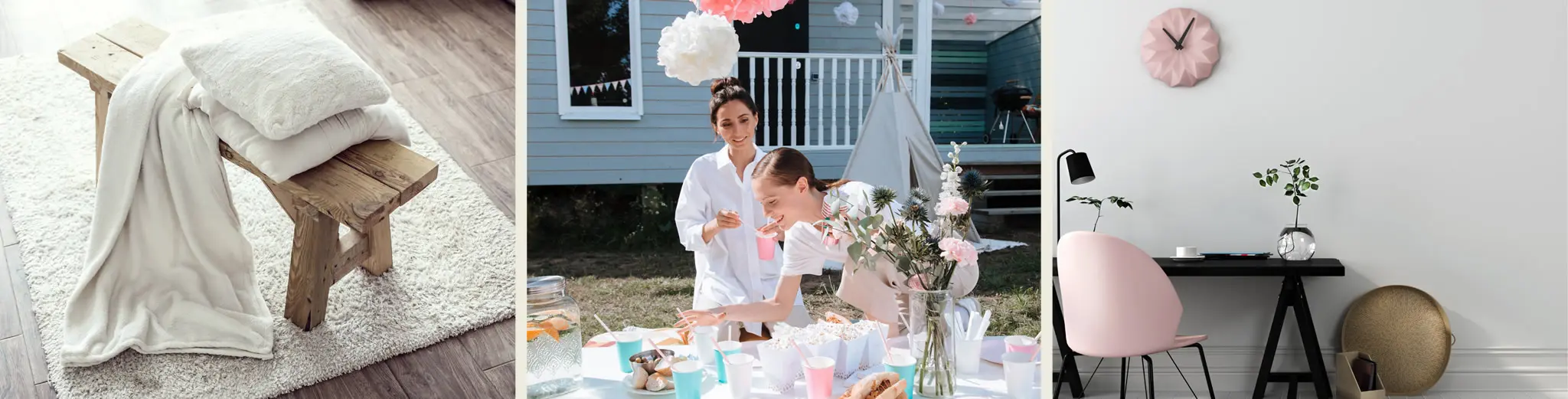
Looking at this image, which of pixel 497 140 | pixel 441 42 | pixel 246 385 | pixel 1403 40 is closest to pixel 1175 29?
pixel 1403 40

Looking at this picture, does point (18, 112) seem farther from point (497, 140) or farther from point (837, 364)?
point (837, 364)

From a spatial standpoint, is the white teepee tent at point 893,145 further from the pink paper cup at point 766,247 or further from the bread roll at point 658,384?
the bread roll at point 658,384

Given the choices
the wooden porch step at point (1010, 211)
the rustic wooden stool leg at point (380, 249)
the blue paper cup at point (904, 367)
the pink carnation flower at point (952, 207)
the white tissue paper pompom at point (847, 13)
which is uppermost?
the white tissue paper pompom at point (847, 13)

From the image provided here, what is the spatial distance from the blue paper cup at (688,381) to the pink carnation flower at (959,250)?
0.53 m

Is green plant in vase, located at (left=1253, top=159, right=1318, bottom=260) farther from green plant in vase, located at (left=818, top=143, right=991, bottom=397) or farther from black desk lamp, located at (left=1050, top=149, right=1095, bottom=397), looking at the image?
green plant in vase, located at (left=818, top=143, right=991, bottom=397)

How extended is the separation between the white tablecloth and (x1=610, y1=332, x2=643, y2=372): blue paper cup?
1cm

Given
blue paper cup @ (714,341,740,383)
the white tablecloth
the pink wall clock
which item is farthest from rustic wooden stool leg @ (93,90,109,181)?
the pink wall clock

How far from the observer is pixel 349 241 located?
8.17 feet

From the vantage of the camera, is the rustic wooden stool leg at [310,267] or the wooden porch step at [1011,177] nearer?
the wooden porch step at [1011,177]

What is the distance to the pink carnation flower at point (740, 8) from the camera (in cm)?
188

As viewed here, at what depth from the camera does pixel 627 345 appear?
6.40ft

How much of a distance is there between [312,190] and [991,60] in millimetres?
1451

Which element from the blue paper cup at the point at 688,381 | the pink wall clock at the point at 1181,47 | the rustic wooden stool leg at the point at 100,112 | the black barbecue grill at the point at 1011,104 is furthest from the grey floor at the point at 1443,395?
the rustic wooden stool leg at the point at 100,112

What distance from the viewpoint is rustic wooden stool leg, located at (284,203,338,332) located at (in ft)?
7.34
